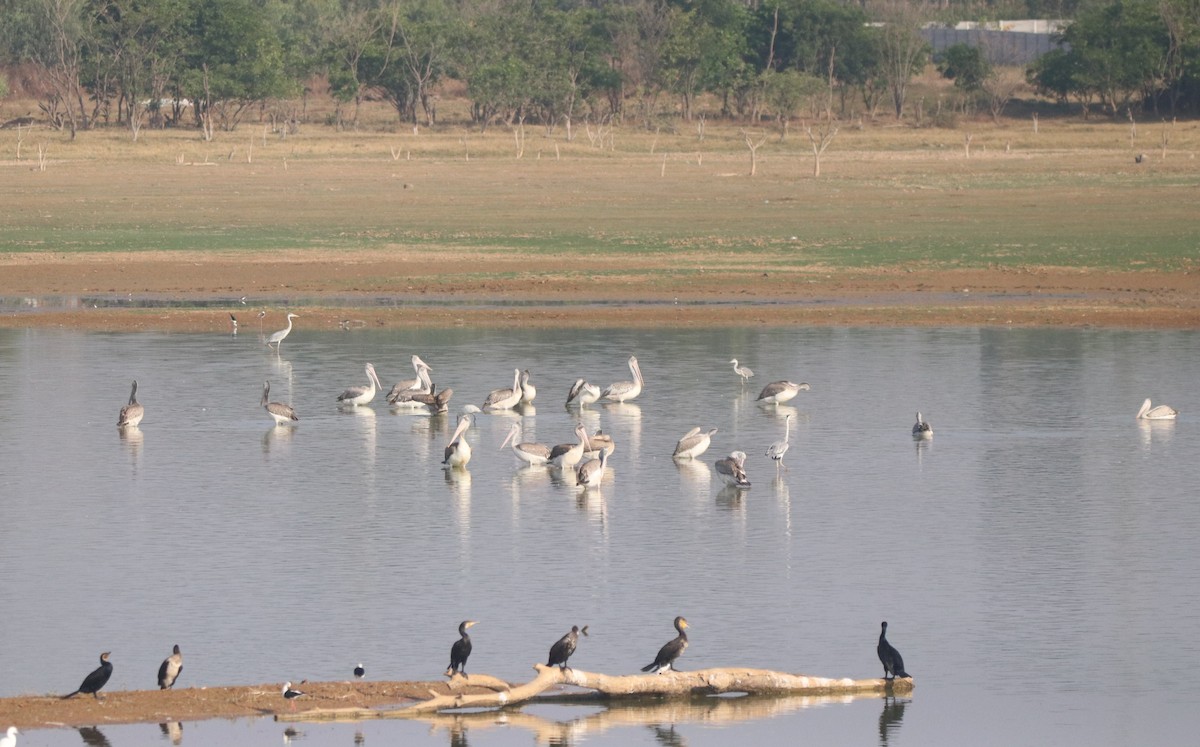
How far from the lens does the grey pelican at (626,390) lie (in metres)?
21.5

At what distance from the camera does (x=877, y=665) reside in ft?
37.5

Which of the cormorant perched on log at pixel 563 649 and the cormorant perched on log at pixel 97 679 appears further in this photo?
the cormorant perched on log at pixel 563 649

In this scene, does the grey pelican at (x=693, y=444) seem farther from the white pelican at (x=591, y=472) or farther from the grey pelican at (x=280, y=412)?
the grey pelican at (x=280, y=412)

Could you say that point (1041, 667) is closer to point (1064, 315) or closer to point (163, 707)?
point (163, 707)

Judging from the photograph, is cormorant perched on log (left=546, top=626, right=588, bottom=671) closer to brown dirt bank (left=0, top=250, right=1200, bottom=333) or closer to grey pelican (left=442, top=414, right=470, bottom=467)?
grey pelican (left=442, top=414, right=470, bottom=467)

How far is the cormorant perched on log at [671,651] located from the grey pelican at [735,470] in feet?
18.8

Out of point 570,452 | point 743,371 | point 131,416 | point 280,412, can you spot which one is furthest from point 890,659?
point 743,371

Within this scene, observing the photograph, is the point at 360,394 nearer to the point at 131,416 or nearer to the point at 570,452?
the point at 131,416

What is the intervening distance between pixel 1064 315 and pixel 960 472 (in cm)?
1246

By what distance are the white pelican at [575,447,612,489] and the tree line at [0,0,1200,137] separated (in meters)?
62.8

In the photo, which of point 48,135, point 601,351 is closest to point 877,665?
point 601,351

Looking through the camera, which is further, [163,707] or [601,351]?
[601,351]

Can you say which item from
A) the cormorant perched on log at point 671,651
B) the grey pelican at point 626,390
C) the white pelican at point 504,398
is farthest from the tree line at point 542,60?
the cormorant perched on log at point 671,651

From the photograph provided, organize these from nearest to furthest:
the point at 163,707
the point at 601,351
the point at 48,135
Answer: the point at 163,707, the point at 601,351, the point at 48,135
